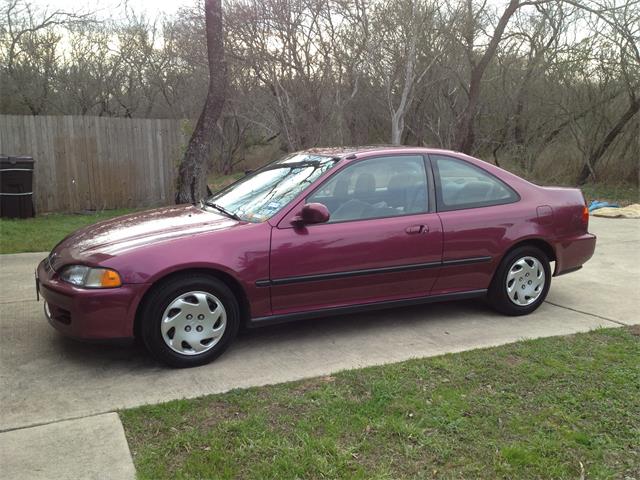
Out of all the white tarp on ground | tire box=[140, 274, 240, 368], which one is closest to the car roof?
tire box=[140, 274, 240, 368]

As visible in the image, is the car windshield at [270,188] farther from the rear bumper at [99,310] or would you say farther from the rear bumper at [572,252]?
the rear bumper at [572,252]

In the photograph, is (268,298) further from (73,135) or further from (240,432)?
(73,135)

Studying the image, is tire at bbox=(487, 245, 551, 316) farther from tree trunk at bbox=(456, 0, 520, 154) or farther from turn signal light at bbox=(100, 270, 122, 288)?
tree trunk at bbox=(456, 0, 520, 154)

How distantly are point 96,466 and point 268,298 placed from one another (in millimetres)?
1675

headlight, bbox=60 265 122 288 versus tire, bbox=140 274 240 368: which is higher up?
headlight, bbox=60 265 122 288

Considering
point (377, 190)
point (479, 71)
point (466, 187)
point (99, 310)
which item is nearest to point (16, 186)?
point (99, 310)

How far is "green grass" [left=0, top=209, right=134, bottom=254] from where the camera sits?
309 inches

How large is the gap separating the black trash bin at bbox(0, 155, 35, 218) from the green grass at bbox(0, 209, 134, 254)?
0.19 meters

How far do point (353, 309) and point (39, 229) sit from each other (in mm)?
6874

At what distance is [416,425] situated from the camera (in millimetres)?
3076

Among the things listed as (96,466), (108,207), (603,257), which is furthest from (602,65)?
(96,466)

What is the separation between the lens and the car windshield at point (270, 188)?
432 centimetres

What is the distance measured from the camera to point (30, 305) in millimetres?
5254

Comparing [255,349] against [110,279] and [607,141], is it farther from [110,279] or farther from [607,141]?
[607,141]
